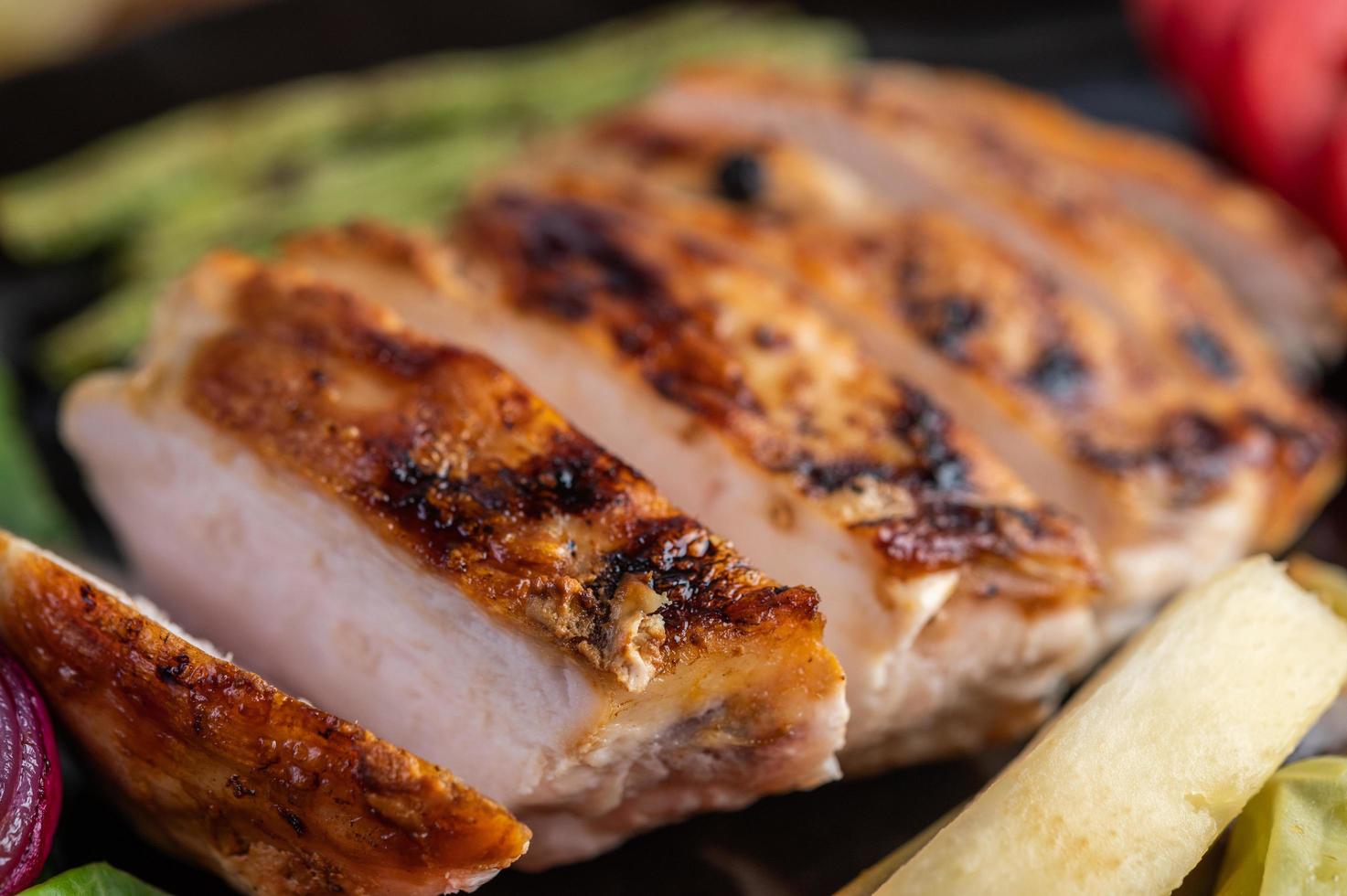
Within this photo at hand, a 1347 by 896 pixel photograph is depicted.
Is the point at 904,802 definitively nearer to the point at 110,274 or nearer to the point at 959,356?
the point at 959,356

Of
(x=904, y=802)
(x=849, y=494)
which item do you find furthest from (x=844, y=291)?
(x=904, y=802)

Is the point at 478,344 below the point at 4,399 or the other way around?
the other way around

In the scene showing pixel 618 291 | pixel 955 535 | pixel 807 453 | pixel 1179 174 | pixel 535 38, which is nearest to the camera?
pixel 955 535

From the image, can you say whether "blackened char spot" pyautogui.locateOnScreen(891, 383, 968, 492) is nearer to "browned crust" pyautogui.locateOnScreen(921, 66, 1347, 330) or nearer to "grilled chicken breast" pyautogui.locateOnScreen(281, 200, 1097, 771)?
"grilled chicken breast" pyautogui.locateOnScreen(281, 200, 1097, 771)

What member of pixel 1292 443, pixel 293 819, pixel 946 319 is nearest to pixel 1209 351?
pixel 1292 443

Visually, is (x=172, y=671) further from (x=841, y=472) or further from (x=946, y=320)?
(x=946, y=320)

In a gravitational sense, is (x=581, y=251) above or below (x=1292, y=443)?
above

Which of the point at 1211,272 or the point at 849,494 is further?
the point at 1211,272
